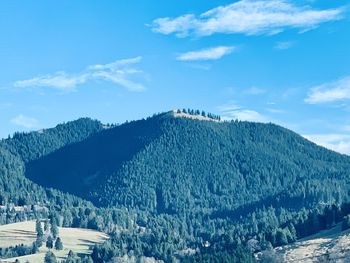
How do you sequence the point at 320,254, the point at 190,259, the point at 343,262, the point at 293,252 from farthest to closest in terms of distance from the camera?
the point at 190,259, the point at 293,252, the point at 320,254, the point at 343,262

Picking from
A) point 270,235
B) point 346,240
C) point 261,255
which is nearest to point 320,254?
point 346,240

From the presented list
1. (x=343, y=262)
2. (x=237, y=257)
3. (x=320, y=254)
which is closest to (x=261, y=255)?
(x=237, y=257)

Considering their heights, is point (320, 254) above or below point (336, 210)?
below

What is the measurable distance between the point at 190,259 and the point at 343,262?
5676 cm

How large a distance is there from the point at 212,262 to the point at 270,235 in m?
25.1

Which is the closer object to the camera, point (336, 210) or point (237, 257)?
point (237, 257)

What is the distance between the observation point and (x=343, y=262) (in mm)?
144125

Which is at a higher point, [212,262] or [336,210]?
[336,210]

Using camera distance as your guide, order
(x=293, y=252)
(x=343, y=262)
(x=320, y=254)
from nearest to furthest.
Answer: (x=343, y=262) < (x=320, y=254) < (x=293, y=252)

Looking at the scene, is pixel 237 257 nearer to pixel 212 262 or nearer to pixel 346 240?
pixel 212 262

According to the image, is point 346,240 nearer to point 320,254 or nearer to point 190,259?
point 320,254

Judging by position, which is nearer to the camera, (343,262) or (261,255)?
(343,262)

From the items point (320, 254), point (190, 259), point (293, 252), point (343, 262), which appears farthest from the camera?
point (190, 259)

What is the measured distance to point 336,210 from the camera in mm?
196500
